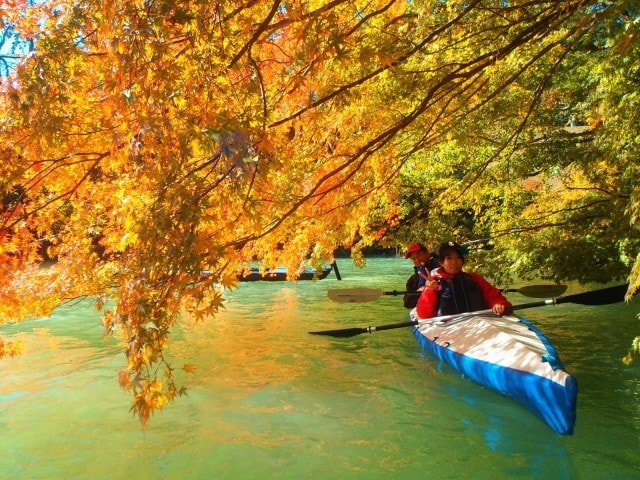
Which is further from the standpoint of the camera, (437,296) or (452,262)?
(437,296)

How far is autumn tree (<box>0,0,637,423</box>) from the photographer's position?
2305 mm

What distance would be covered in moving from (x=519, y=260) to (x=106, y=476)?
21.2 ft

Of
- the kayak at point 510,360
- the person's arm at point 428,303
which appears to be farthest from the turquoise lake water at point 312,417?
the person's arm at point 428,303

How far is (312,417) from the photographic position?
4.35 meters

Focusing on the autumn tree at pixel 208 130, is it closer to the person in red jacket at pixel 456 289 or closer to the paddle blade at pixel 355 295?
the paddle blade at pixel 355 295

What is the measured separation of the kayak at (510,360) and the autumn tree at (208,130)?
5.31ft

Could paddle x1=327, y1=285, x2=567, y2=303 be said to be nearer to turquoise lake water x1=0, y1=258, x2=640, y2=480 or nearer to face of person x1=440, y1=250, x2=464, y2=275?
turquoise lake water x1=0, y1=258, x2=640, y2=480

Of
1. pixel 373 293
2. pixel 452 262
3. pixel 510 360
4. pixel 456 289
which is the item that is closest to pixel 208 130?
pixel 510 360

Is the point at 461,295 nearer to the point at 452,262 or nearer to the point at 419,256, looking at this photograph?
the point at 452,262

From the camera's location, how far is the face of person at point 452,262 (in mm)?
5703

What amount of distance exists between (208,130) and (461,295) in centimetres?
446

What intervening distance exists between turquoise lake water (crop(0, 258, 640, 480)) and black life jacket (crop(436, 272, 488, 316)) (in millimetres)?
681

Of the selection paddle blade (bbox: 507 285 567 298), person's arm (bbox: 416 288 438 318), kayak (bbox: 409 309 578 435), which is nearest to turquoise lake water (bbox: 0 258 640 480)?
kayak (bbox: 409 309 578 435)

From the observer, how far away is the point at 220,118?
225 centimetres
